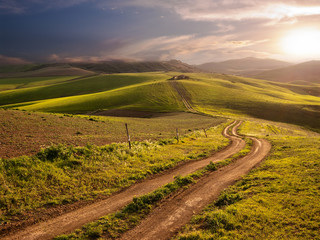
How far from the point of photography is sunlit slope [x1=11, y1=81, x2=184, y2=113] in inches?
3671

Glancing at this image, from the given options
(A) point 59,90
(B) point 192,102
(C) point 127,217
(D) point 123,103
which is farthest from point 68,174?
(A) point 59,90

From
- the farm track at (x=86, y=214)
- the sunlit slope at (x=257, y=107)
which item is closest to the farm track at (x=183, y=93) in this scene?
the sunlit slope at (x=257, y=107)

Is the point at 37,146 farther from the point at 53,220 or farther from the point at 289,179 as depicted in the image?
the point at 289,179

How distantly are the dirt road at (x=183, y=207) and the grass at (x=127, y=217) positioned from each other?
0.43 metres

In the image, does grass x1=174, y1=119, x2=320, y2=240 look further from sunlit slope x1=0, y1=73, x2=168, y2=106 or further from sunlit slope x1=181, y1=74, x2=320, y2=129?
sunlit slope x1=0, y1=73, x2=168, y2=106

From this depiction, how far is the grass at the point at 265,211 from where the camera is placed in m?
8.79

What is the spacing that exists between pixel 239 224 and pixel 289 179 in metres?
7.39

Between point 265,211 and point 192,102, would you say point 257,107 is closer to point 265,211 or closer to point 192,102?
point 192,102

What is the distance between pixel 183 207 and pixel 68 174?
348 inches

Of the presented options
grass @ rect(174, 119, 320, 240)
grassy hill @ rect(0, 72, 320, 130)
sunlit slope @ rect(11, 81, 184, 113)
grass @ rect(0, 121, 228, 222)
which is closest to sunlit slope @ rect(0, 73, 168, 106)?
grassy hill @ rect(0, 72, 320, 130)

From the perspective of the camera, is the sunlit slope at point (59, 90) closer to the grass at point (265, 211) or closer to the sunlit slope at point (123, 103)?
the sunlit slope at point (123, 103)

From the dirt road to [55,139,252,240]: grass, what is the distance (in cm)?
43

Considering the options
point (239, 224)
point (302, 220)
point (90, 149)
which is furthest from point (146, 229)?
point (90, 149)

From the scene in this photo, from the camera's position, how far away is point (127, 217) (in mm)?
10375
